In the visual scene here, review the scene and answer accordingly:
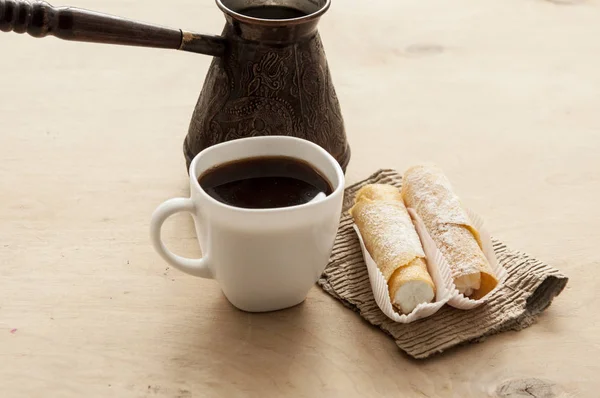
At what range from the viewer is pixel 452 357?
2.59 feet

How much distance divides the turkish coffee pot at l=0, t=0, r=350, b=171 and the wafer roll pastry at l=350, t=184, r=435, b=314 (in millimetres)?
75

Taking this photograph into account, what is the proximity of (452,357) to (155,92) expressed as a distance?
61 centimetres

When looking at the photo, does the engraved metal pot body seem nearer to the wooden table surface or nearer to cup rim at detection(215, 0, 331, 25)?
cup rim at detection(215, 0, 331, 25)

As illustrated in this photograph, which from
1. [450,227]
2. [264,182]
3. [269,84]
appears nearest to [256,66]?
[269,84]

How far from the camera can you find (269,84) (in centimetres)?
88

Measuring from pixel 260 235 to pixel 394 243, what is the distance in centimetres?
16

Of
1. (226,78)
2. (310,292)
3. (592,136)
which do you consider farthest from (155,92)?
(592,136)

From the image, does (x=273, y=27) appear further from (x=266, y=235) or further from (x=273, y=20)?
(x=266, y=235)

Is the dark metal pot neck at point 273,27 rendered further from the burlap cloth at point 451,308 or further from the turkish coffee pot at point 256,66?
the burlap cloth at point 451,308

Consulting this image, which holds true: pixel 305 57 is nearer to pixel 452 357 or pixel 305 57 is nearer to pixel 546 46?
pixel 452 357

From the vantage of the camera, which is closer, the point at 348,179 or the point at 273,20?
the point at 273,20

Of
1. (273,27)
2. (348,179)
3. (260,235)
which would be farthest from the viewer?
(348,179)

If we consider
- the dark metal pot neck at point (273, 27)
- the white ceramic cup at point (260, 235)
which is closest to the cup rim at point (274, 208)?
the white ceramic cup at point (260, 235)

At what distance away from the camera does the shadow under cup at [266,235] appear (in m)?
0.74
